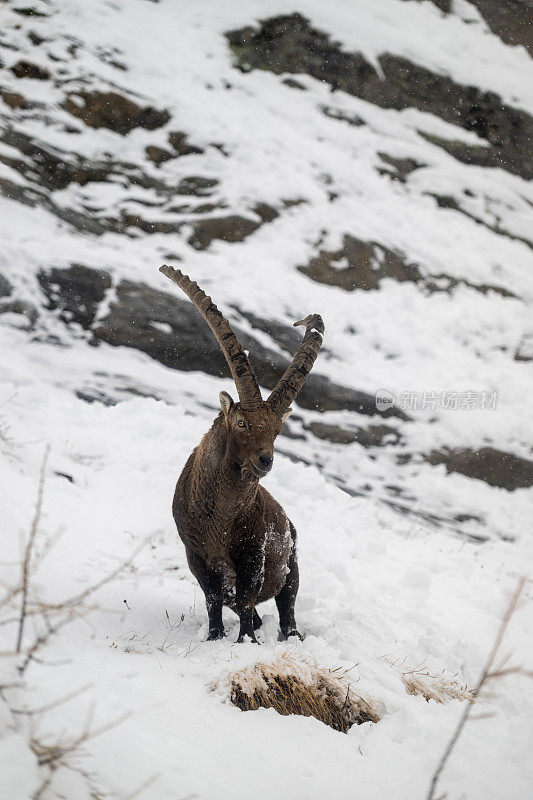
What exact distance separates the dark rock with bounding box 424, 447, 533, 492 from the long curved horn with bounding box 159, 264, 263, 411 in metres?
9.06

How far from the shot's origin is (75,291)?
11320mm

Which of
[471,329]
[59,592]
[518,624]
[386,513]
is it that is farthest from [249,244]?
[59,592]

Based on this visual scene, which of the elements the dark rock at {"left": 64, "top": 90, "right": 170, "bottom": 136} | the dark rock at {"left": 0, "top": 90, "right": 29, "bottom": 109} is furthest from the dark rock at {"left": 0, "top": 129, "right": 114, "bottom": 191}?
the dark rock at {"left": 64, "top": 90, "right": 170, "bottom": 136}

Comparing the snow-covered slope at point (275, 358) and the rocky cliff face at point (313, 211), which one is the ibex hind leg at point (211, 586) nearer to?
the snow-covered slope at point (275, 358)

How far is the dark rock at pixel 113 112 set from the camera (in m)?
15.4

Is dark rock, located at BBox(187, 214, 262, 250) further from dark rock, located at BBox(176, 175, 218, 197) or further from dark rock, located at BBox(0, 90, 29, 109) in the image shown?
dark rock, located at BBox(0, 90, 29, 109)

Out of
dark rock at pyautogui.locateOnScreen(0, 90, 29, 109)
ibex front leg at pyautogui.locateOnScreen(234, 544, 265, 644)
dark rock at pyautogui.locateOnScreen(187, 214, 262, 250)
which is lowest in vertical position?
dark rock at pyautogui.locateOnScreen(187, 214, 262, 250)

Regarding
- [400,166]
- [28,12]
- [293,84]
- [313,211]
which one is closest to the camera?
[28,12]

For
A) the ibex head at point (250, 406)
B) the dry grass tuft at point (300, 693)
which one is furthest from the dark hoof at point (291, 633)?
the ibex head at point (250, 406)

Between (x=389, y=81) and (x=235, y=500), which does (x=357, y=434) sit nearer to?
(x=235, y=500)

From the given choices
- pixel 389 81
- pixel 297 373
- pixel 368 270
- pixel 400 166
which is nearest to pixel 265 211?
pixel 368 270

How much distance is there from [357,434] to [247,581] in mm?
8093

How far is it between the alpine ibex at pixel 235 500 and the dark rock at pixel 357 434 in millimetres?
7064

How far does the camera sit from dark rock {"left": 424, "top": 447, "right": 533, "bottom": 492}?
12.9 metres
